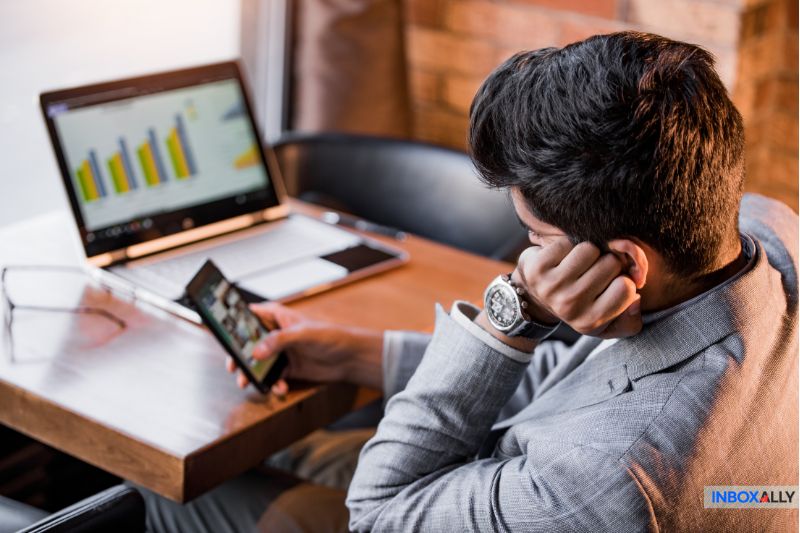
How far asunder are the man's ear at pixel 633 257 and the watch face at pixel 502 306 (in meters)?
0.15

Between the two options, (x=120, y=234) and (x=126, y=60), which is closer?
(x=120, y=234)

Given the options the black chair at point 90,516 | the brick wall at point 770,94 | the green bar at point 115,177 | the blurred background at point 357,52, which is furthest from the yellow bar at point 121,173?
the brick wall at point 770,94

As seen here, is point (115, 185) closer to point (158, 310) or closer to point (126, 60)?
point (158, 310)

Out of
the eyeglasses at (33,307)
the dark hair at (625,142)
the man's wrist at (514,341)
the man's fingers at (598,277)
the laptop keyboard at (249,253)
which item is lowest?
the laptop keyboard at (249,253)

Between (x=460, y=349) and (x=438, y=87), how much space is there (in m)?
1.86

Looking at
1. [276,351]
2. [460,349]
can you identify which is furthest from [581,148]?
[276,351]

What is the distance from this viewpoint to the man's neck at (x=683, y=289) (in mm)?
1072

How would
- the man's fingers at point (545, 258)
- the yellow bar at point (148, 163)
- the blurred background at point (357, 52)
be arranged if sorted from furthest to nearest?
1. the blurred background at point (357, 52)
2. the yellow bar at point (148, 163)
3. the man's fingers at point (545, 258)

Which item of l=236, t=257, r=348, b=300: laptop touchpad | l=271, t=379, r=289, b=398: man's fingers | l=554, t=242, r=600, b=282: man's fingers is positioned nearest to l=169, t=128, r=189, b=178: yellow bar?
l=236, t=257, r=348, b=300: laptop touchpad

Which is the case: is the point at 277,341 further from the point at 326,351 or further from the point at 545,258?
the point at 545,258

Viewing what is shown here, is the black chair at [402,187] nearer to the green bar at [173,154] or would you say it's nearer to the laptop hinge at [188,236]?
the laptop hinge at [188,236]

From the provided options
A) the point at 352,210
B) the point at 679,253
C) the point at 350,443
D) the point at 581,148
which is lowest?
the point at 350,443

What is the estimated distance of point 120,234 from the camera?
1795 mm

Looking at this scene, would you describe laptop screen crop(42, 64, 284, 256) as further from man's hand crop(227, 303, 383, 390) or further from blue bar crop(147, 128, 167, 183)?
man's hand crop(227, 303, 383, 390)
